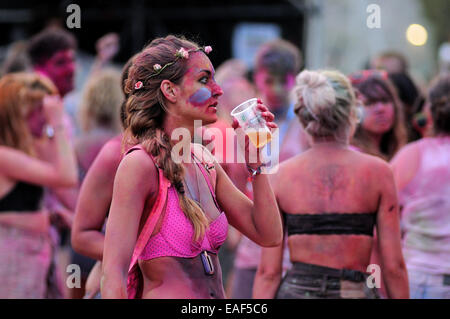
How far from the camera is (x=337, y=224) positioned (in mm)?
3607

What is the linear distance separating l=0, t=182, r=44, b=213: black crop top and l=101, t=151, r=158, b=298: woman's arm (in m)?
2.50

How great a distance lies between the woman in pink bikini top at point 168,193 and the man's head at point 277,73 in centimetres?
304

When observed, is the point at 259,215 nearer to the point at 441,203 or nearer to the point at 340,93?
the point at 340,93

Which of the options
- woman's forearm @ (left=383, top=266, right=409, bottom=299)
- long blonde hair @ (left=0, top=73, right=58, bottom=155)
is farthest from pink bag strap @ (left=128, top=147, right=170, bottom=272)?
long blonde hair @ (left=0, top=73, right=58, bottom=155)

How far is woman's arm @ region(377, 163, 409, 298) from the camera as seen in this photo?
3619 mm

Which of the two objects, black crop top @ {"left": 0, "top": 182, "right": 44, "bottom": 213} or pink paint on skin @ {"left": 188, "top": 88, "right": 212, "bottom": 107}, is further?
black crop top @ {"left": 0, "top": 182, "right": 44, "bottom": 213}

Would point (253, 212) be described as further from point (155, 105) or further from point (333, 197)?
point (333, 197)

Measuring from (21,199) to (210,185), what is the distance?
2452mm

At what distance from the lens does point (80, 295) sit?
4859 millimetres

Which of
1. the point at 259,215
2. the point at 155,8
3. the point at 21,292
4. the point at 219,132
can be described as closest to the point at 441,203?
the point at 219,132

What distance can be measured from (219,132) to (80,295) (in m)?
1.42

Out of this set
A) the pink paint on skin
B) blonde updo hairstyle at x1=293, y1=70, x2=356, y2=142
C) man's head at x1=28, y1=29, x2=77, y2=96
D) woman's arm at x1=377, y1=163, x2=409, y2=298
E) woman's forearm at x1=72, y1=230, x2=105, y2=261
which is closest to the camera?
the pink paint on skin

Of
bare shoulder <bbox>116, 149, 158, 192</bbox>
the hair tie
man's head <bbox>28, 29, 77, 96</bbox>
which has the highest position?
man's head <bbox>28, 29, 77, 96</bbox>

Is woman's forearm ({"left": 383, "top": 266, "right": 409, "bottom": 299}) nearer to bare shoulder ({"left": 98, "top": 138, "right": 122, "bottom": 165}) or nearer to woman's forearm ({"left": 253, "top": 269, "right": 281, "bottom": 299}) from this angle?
woman's forearm ({"left": 253, "top": 269, "right": 281, "bottom": 299})
